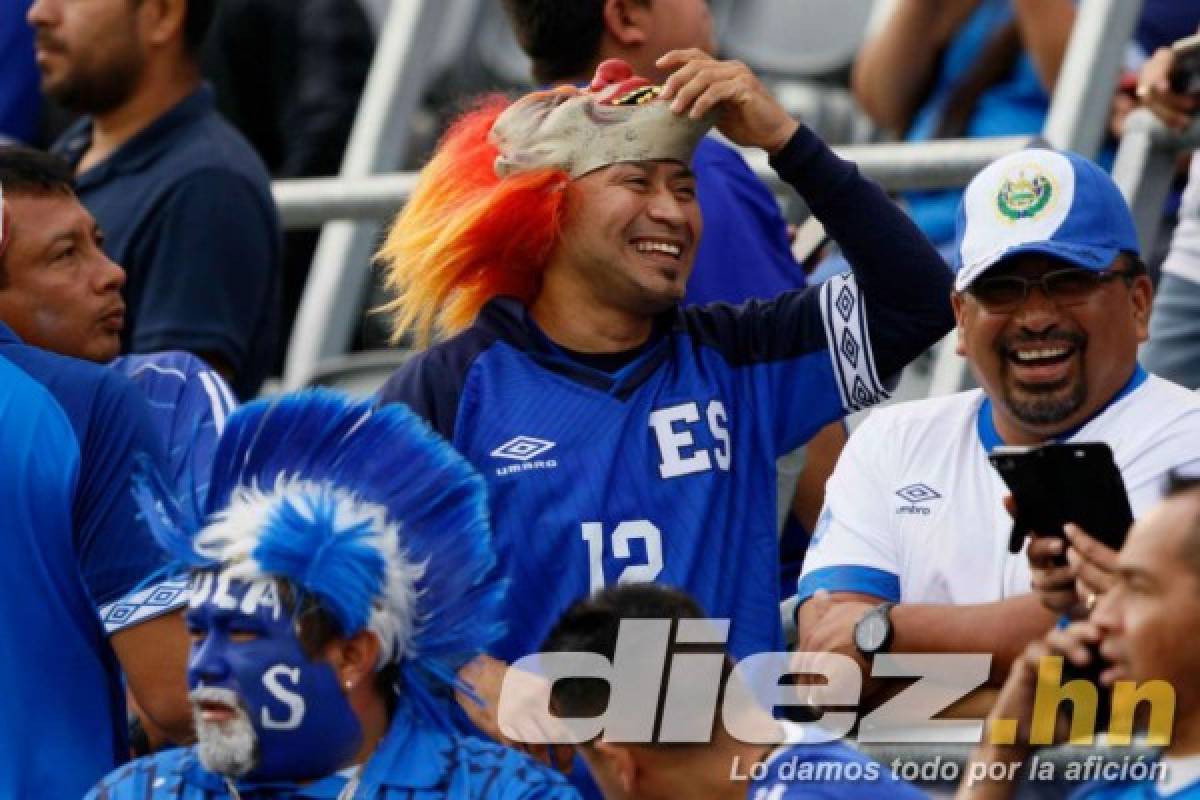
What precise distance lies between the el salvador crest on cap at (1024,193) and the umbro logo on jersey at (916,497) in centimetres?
49

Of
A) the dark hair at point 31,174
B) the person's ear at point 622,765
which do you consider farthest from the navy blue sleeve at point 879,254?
the dark hair at point 31,174

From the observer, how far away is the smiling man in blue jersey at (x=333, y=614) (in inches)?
171

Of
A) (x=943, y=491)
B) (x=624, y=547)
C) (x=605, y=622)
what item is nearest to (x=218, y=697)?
(x=605, y=622)

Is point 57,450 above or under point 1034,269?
under

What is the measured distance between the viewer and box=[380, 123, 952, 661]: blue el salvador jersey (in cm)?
502

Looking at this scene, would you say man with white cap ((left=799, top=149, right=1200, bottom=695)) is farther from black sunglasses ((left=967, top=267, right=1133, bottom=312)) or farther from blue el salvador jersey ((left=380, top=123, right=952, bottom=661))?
blue el salvador jersey ((left=380, top=123, right=952, bottom=661))

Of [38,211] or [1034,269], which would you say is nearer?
[1034,269]

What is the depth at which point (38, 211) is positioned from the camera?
5.73 metres

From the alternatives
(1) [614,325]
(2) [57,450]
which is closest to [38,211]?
(2) [57,450]

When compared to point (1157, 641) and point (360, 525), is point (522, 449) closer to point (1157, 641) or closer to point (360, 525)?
point (360, 525)

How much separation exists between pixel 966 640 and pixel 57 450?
1.58m

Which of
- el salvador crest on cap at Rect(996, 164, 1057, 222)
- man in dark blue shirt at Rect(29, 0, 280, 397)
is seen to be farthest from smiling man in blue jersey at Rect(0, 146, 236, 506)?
el salvador crest on cap at Rect(996, 164, 1057, 222)

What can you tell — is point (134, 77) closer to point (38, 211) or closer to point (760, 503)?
point (38, 211)

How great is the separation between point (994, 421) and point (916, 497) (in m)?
0.20
